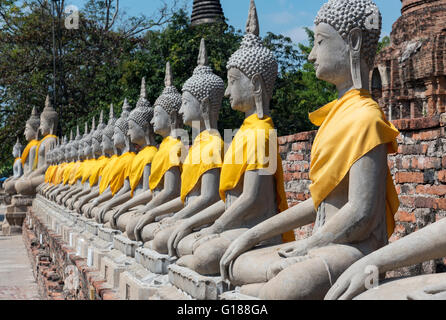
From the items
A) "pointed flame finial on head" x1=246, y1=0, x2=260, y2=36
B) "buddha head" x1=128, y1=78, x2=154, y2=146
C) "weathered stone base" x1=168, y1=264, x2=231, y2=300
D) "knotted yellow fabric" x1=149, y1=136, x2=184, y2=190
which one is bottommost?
"weathered stone base" x1=168, y1=264, x2=231, y2=300

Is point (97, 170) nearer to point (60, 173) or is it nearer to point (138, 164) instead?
point (138, 164)

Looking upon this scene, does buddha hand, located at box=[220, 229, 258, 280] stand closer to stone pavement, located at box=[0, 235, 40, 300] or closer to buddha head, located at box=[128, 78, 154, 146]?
buddha head, located at box=[128, 78, 154, 146]

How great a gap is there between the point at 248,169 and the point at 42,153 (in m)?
15.0

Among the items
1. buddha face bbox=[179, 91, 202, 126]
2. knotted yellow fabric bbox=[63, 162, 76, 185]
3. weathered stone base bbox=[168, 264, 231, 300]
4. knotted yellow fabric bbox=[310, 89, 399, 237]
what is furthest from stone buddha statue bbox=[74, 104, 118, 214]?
knotted yellow fabric bbox=[310, 89, 399, 237]

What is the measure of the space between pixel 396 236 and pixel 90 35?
1959cm

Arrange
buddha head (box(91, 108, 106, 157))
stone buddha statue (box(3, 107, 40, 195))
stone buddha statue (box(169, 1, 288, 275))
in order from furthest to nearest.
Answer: stone buddha statue (box(3, 107, 40, 195)), buddha head (box(91, 108, 106, 157)), stone buddha statue (box(169, 1, 288, 275))

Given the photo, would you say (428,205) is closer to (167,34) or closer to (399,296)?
(399,296)

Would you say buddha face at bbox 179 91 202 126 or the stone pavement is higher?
buddha face at bbox 179 91 202 126

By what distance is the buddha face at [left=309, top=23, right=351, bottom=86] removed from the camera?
3248 millimetres

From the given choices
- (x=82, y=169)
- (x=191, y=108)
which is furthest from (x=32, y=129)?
(x=191, y=108)

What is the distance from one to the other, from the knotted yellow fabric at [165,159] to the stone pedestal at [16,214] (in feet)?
41.2

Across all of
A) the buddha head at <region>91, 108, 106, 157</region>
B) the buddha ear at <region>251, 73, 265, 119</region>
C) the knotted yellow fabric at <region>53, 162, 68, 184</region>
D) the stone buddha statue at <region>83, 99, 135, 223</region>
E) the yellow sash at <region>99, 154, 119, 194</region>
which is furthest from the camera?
the knotted yellow fabric at <region>53, 162, 68, 184</region>

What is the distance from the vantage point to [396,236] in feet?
16.6

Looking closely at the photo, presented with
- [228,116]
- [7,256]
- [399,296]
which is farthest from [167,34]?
[399,296]
